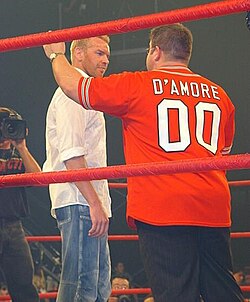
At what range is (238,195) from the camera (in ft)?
22.0

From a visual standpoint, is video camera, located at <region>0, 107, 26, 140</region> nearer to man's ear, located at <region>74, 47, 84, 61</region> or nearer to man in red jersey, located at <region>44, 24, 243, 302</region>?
man's ear, located at <region>74, 47, 84, 61</region>

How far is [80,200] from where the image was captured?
81.2 inches

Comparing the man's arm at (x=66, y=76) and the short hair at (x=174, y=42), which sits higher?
the short hair at (x=174, y=42)

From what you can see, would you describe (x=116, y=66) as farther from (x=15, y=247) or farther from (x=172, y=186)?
(x=172, y=186)

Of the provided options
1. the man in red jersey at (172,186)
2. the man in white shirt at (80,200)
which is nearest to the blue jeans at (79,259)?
the man in white shirt at (80,200)

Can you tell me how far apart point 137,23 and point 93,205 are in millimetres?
649

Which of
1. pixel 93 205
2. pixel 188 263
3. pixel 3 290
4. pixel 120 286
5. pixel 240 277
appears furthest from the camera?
pixel 3 290

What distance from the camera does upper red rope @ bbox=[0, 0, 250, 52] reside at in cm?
143

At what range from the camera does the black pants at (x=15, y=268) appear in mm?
2393

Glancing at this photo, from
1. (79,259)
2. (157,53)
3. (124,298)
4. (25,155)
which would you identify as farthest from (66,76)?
(124,298)

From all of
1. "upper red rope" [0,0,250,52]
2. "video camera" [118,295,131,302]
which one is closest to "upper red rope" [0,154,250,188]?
"upper red rope" [0,0,250,52]

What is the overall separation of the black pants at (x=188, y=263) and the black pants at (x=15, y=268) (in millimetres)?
798

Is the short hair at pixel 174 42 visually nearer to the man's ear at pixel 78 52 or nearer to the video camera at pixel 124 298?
the man's ear at pixel 78 52

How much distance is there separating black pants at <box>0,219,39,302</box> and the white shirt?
0.35m
